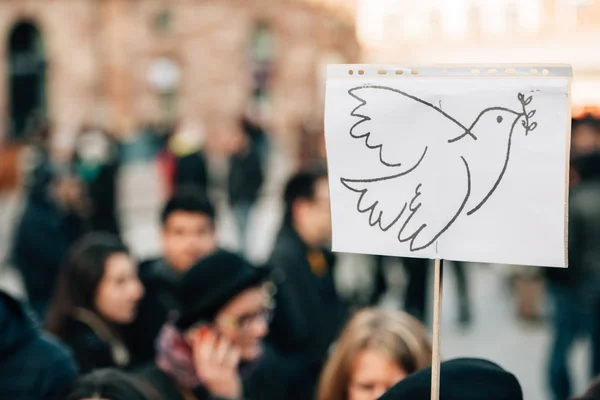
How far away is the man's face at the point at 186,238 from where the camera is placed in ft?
14.5

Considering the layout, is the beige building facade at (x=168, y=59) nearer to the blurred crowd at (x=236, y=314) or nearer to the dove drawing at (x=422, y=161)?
the blurred crowd at (x=236, y=314)

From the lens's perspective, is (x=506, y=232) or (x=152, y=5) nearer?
(x=506, y=232)

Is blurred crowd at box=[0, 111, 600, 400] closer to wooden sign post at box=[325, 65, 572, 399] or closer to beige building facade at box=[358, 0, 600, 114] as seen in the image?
wooden sign post at box=[325, 65, 572, 399]

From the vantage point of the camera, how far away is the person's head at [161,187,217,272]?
4.41m

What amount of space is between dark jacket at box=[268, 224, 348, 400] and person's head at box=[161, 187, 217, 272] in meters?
0.36

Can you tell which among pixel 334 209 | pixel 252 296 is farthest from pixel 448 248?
pixel 252 296

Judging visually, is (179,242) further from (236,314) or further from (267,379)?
(236,314)

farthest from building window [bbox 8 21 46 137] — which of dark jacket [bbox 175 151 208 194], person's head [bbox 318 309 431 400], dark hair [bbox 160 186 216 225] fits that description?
person's head [bbox 318 309 431 400]

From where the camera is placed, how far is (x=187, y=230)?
14.6ft

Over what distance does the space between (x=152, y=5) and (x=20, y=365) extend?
892 inches

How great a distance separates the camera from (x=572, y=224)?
5.27 metres

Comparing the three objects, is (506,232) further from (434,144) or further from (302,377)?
(302,377)

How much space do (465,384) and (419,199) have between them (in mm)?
415

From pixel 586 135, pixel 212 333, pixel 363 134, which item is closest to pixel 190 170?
pixel 586 135
